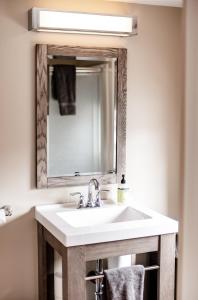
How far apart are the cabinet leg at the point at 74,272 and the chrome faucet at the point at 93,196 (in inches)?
20.3

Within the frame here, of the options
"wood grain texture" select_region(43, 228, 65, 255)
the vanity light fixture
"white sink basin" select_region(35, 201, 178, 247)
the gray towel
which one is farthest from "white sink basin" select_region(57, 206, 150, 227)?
the vanity light fixture

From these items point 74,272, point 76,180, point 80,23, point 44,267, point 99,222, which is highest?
point 80,23

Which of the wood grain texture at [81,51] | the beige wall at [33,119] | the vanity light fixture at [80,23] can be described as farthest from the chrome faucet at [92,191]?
the vanity light fixture at [80,23]

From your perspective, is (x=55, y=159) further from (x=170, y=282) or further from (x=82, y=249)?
(x=170, y=282)

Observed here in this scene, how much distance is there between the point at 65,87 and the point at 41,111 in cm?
21

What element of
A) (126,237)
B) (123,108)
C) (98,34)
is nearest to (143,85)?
(123,108)

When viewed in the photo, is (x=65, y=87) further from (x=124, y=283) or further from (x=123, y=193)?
(x=124, y=283)

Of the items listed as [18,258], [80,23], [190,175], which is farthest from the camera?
[18,258]

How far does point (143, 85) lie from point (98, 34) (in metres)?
0.47

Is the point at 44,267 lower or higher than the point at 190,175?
lower

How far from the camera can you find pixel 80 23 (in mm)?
2434

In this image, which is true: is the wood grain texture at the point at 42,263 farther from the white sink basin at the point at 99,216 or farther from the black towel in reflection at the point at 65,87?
the black towel in reflection at the point at 65,87

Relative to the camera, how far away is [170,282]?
7.67 feet

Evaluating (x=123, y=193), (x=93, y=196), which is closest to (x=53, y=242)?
(x=93, y=196)
